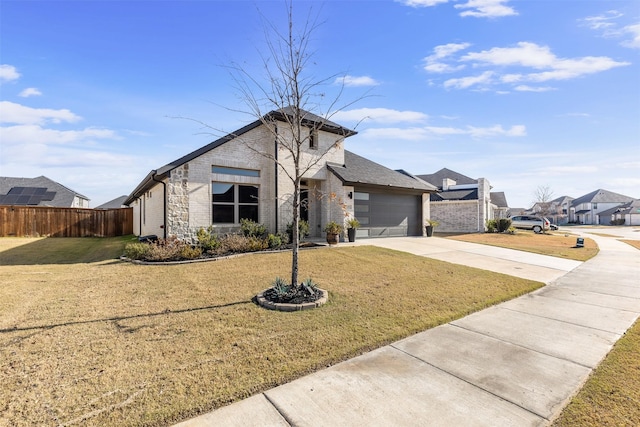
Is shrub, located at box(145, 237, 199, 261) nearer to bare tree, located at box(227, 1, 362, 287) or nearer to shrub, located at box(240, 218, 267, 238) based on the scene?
shrub, located at box(240, 218, 267, 238)

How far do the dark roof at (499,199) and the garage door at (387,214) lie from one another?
77.8 feet

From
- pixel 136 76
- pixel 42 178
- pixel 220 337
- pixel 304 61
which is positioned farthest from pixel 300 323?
pixel 42 178

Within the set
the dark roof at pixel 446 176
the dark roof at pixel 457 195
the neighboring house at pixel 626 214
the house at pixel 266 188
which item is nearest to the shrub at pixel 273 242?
the house at pixel 266 188

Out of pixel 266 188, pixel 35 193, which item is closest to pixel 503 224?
pixel 266 188

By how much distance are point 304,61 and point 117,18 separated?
22.8 feet

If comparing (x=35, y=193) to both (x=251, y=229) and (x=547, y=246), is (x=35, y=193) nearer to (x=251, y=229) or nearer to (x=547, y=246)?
(x=251, y=229)

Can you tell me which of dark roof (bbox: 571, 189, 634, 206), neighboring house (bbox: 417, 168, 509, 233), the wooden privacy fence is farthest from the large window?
dark roof (bbox: 571, 189, 634, 206)

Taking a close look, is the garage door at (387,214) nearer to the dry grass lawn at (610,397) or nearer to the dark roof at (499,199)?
the dry grass lawn at (610,397)

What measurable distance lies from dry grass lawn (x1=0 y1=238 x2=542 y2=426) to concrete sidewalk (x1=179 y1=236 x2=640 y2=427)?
0.27 meters

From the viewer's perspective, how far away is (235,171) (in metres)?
12.3

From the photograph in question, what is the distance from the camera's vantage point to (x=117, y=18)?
8.61m

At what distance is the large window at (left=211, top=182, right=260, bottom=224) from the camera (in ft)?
39.6

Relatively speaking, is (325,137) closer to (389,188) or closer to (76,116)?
(389,188)

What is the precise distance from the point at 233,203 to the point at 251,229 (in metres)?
1.46
